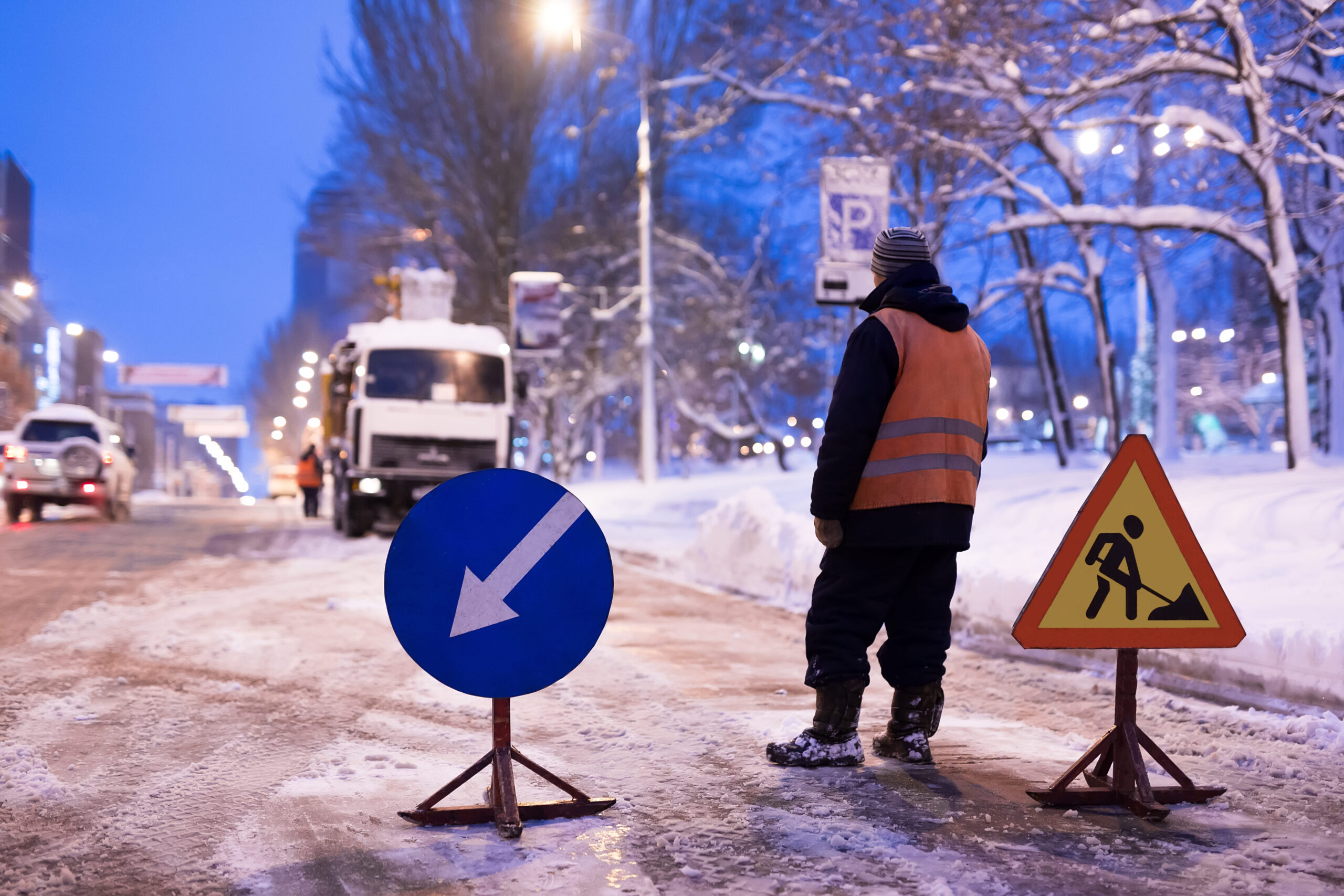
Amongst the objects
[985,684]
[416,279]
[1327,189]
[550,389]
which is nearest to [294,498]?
[550,389]

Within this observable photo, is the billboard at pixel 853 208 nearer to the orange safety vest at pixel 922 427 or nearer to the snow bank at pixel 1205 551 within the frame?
the snow bank at pixel 1205 551

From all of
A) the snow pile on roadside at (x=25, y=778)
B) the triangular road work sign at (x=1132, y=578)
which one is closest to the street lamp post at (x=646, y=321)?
the snow pile on roadside at (x=25, y=778)

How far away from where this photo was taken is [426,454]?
17.2 meters

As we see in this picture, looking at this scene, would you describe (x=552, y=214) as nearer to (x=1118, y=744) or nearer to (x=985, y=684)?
(x=985, y=684)

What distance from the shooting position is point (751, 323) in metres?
40.4

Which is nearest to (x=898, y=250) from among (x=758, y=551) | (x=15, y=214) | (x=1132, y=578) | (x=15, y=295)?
(x=1132, y=578)

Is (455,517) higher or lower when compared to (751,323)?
lower

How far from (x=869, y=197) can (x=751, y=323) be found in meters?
29.1

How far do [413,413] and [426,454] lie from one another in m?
0.65

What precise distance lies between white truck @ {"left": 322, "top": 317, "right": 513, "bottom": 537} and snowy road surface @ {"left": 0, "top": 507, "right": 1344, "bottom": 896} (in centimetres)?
977

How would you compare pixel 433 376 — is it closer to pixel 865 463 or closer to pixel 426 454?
pixel 426 454

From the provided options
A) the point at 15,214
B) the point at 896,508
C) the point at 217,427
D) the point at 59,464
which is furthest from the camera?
the point at 15,214

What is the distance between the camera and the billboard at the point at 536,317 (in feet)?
84.5

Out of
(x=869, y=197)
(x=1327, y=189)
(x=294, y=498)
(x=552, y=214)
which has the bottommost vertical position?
(x=294, y=498)
